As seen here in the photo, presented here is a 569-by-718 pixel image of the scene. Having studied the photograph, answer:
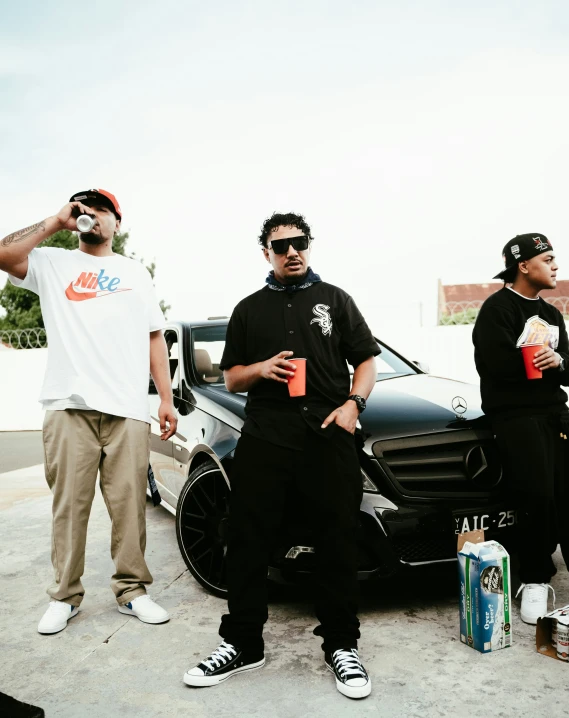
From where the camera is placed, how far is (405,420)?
134 inches

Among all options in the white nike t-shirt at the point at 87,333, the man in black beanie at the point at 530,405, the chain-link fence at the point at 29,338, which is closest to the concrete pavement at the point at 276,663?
the man in black beanie at the point at 530,405

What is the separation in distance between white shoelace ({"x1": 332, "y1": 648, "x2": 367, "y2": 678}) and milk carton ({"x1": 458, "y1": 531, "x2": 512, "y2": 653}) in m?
0.55

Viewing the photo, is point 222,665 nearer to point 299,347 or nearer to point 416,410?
point 299,347

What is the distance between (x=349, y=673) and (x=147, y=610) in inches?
47.9

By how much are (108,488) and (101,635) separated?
2.23ft

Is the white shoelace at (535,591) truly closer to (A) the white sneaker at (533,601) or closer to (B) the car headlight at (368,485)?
(A) the white sneaker at (533,601)

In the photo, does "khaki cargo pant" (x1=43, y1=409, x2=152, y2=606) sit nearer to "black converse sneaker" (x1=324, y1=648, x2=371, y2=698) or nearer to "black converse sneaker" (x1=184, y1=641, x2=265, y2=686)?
"black converse sneaker" (x1=184, y1=641, x2=265, y2=686)

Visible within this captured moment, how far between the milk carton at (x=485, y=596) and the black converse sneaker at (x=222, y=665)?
0.91 m

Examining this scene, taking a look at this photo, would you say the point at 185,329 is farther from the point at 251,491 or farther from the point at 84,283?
the point at 251,491

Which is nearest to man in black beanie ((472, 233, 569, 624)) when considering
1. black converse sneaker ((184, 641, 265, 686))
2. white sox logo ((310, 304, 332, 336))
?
white sox logo ((310, 304, 332, 336))

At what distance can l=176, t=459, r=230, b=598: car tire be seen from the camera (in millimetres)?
3609

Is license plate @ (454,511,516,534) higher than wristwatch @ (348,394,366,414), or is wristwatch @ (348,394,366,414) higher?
wristwatch @ (348,394,366,414)

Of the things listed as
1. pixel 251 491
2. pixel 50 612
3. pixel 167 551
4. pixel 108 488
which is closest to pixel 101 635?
pixel 50 612

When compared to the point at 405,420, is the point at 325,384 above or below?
above
